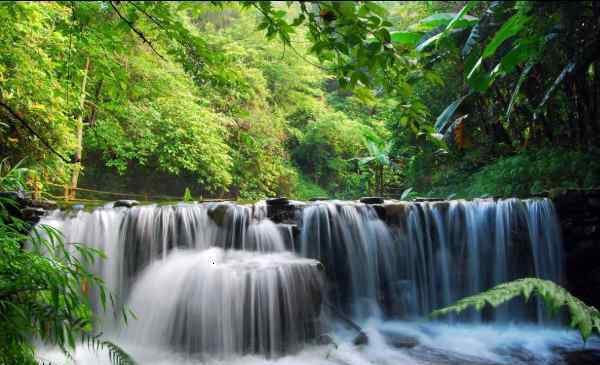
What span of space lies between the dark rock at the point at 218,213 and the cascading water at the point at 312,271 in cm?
2

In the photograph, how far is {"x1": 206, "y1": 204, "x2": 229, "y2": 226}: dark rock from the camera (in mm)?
6332

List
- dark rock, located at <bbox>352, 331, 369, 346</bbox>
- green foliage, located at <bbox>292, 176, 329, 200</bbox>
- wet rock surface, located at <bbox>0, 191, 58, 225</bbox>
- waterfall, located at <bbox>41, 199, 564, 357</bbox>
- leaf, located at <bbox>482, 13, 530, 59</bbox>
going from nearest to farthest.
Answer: leaf, located at <bbox>482, 13, 530, 59</bbox> < waterfall, located at <bbox>41, 199, 564, 357</bbox> < dark rock, located at <bbox>352, 331, 369, 346</bbox> < wet rock surface, located at <bbox>0, 191, 58, 225</bbox> < green foliage, located at <bbox>292, 176, 329, 200</bbox>

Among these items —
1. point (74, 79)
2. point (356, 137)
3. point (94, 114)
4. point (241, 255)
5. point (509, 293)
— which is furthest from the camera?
point (356, 137)

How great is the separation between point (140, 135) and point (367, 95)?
11.6 metres

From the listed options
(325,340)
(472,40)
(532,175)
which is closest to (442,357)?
(325,340)

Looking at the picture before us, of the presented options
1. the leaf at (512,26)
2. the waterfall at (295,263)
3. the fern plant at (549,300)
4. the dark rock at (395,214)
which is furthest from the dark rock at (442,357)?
the leaf at (512,26)

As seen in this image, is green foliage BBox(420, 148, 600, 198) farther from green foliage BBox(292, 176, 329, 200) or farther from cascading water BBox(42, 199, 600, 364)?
green foliage BBox(292, 176, 329, 200)

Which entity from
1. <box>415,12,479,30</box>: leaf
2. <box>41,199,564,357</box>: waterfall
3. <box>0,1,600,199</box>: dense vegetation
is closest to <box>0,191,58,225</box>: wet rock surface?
<box>41,199,564,357</box>: waterfall

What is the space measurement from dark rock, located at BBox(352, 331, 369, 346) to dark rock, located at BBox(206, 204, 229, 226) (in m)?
2.62

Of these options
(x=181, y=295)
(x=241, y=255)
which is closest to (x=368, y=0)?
(x=181, y=295)

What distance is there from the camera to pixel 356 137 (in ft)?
67.5

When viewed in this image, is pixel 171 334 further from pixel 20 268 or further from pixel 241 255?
pixel 20 268

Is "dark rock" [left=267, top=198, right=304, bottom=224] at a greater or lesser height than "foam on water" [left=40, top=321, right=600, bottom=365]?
greater

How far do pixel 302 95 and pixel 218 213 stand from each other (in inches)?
597
